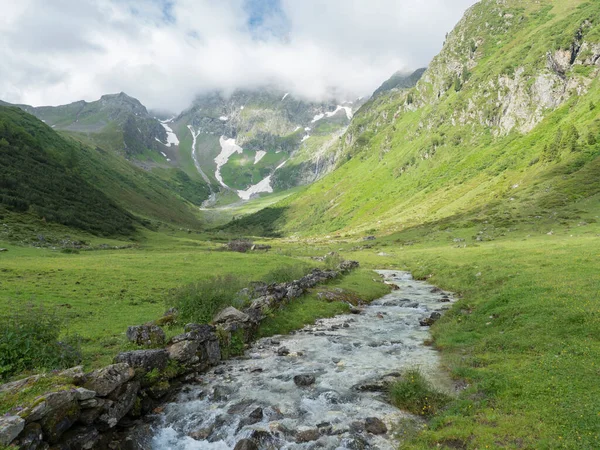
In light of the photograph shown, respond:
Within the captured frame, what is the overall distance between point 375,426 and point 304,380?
18.5 feet

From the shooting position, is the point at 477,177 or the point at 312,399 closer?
the point at 312,399

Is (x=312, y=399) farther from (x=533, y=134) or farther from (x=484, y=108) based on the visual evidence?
(x=484, y=108)

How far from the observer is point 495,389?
15320 mm

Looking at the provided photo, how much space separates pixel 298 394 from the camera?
17.9 metres

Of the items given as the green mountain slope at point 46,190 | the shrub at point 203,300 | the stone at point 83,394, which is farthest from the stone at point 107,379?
the green mountain slope at point 46,190

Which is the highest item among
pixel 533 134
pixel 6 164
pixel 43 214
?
pixel 533 134

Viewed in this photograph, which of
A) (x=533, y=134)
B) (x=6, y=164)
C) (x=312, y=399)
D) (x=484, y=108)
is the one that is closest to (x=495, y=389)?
(x=312, y=399)

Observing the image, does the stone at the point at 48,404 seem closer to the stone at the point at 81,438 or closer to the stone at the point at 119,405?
the stone at the point at 81,438

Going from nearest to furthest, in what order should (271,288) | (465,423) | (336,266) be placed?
(465,423) < (271,288) < (336,266)

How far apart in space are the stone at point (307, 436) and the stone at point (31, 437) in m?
9.42

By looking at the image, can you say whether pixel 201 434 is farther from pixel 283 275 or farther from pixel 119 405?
pixel 283 275

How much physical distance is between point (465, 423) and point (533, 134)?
176132mm

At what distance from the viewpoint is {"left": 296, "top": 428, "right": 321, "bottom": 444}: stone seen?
13.9m

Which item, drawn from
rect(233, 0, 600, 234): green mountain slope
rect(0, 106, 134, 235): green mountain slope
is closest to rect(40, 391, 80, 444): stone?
rect(233, 0, 600, 234): green mountain slope
